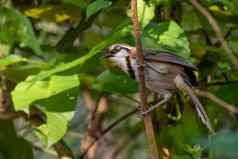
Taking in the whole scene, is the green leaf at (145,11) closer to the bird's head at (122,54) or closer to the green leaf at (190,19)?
the bird's head at (122,54)

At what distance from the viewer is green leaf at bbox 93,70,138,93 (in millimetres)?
2303

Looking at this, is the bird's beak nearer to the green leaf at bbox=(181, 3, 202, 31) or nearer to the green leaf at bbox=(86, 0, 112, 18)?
the green leaf at bbox=(86, 0, 112, 18)

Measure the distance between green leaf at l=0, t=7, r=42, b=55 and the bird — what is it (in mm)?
345

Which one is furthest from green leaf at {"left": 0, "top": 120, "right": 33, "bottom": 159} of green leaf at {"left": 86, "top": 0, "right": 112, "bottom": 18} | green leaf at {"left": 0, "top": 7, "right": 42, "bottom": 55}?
green leaf at {"left": 86, "top": 0, "right": 112, "bottom": 18}

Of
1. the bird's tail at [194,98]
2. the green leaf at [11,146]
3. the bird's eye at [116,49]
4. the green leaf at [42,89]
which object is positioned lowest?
the green leaf at [11,146]

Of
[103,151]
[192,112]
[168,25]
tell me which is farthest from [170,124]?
[103,151]

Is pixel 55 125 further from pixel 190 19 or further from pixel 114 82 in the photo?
pixel 190 19

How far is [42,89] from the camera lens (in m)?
2.14

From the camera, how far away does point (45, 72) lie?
2055 millimetres

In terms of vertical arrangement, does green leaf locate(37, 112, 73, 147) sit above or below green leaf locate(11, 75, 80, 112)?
below

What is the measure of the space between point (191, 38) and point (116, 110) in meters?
1.15

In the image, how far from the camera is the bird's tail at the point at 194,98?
210cm

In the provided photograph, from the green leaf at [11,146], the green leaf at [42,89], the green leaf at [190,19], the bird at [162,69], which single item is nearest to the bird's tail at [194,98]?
the bird at [162,69]

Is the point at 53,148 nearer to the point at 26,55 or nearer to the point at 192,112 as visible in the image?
the point at 26,55
